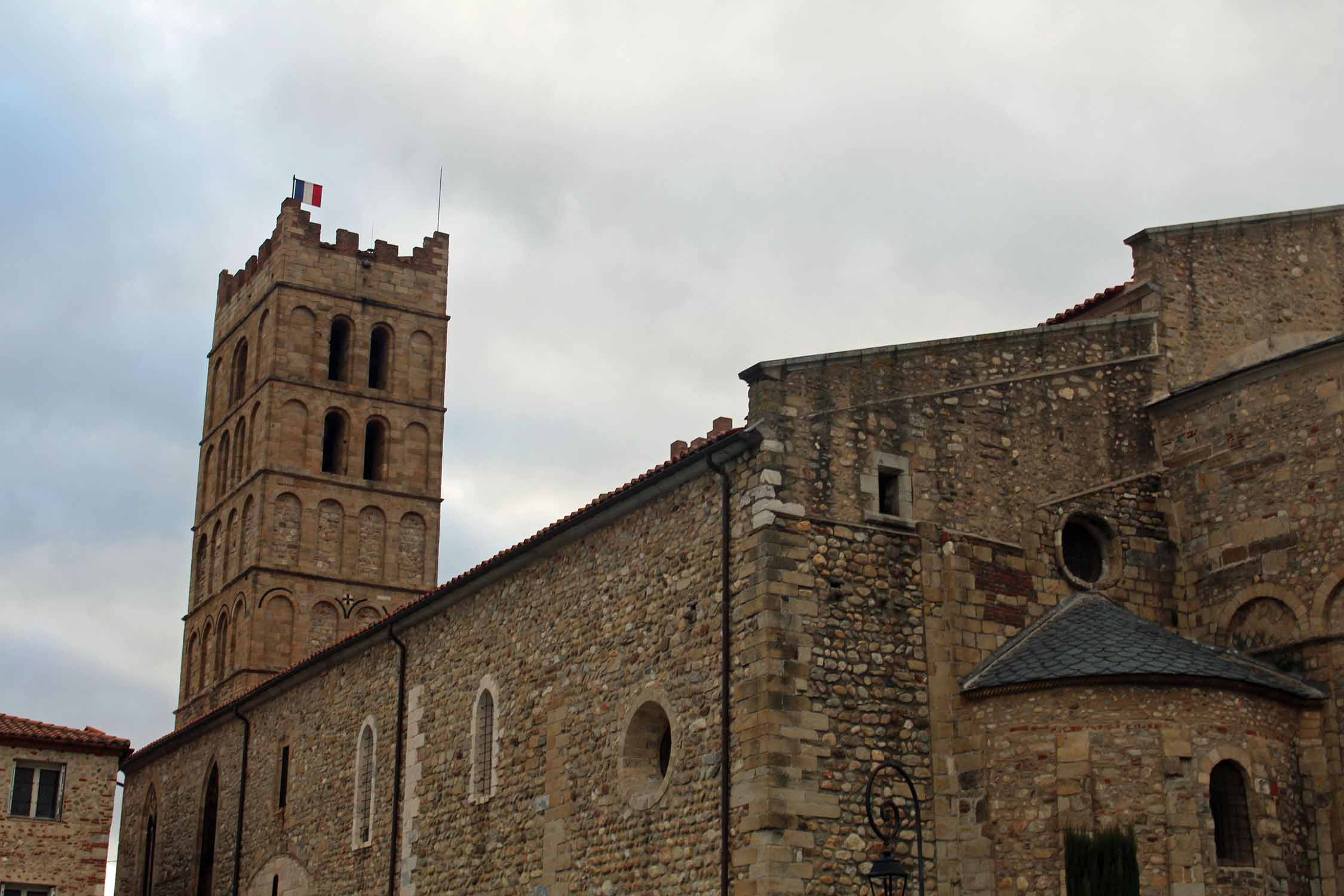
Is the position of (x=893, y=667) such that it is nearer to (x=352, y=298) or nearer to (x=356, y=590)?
(x=356, y=590)

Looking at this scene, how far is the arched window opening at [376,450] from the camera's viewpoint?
47844 mm

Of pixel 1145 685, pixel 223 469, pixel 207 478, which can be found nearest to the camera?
pixel 1145 685

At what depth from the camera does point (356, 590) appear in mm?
45906

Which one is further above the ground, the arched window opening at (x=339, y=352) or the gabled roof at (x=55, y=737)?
the arched window opening at (x=339, y=352)

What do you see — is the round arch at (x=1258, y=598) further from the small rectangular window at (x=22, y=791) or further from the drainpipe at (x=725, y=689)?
the small rectangular window at (x=22, y=791)

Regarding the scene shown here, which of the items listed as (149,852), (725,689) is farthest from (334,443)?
(725,689)

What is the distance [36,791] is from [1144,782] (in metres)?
21.9

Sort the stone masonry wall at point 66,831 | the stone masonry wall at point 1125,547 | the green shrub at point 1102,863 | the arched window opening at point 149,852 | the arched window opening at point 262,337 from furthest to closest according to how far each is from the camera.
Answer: the arched window opening at point 262,337, the arched window opening at point 149,852, the stone masonry wall at point 66,831, the stone masonry wall at point 1125,547, the green shrub at point 1102,863

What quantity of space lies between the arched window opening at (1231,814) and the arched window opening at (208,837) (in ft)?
77.1

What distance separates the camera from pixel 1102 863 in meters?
16.8

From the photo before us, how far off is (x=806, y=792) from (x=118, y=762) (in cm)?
1896

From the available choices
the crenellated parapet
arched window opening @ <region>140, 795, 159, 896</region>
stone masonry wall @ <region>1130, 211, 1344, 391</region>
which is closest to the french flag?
the crenellated parapet

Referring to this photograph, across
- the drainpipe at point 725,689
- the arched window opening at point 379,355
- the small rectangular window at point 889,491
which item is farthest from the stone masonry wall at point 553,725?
the arched window opening at point 379,355

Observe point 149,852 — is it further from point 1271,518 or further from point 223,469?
point 1271,518
